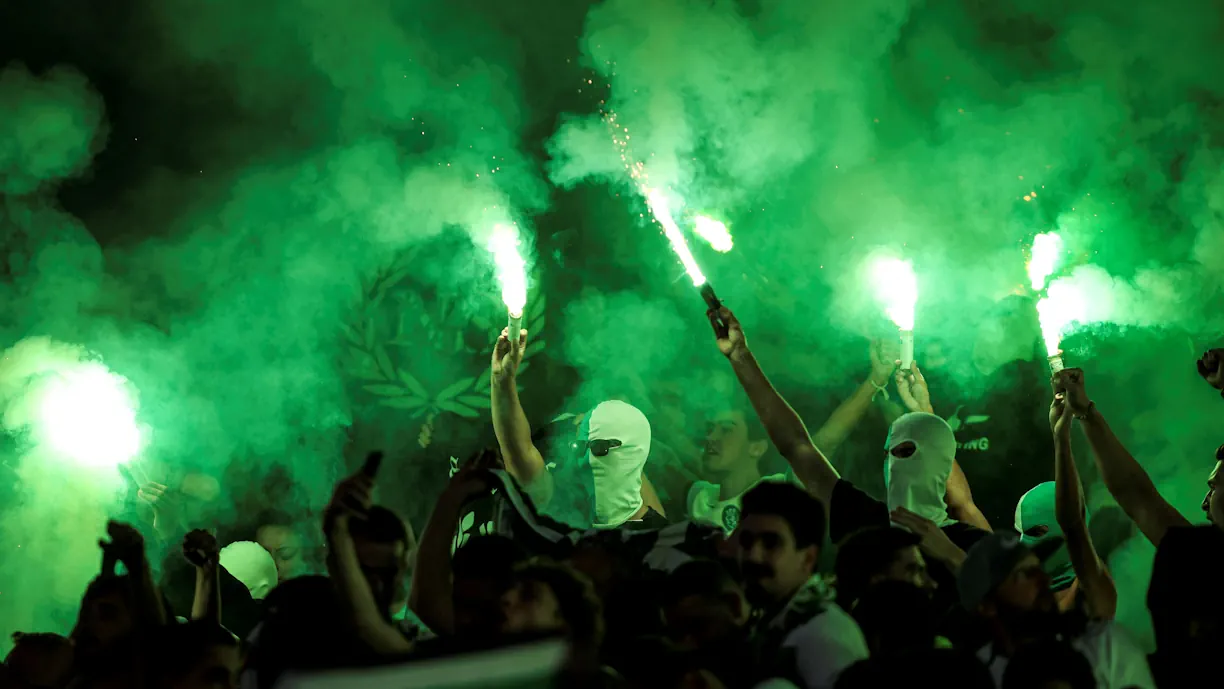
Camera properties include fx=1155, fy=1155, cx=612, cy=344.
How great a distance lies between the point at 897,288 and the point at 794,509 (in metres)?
3.57

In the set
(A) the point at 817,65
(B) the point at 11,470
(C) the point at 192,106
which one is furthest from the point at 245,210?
(A) the point at 817,65

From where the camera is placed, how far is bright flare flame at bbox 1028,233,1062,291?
654 cm

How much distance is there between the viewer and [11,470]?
7031 mm

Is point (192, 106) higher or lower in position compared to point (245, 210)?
higher

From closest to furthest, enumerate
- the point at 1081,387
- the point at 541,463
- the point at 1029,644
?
the point at 1029,644, the point at 1081,387, the point at 541,463

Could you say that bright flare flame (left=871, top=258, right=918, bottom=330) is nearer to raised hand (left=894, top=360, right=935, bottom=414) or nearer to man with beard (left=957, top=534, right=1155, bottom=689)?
raised hand (left=894, top=360, right=935, bottom=414)

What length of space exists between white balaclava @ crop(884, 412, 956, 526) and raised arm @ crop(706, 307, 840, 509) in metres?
0.35

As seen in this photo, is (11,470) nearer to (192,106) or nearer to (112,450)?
(112,450)

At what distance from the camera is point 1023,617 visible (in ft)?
Result: 8.49

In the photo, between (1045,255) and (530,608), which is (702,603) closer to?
(530,608)

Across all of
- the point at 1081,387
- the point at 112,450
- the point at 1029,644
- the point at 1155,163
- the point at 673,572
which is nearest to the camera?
the point at 1029,644

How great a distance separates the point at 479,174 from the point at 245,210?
61.2 inches

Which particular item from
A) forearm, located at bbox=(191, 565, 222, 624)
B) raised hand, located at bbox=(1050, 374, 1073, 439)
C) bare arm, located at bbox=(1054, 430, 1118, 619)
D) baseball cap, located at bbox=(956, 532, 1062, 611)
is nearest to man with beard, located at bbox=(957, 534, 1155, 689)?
baseball cap, located at bbox=(956, 532, 1062, 611)

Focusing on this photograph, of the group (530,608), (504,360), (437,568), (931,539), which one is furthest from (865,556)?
(504,360)
